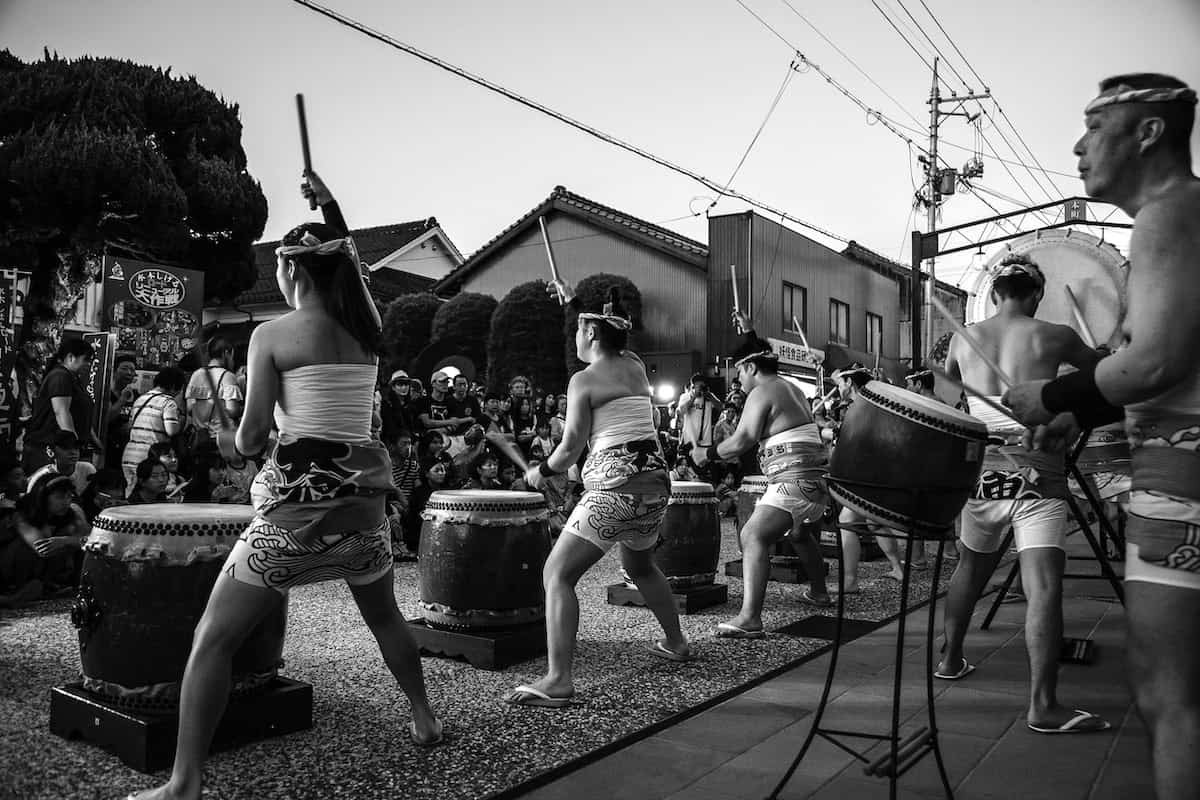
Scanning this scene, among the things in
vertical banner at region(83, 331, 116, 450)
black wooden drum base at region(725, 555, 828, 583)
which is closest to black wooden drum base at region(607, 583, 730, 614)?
black wooden drum base at region(725, 555, 828, 583)

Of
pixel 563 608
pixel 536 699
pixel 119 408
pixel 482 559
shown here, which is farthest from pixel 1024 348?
pixel 119 408

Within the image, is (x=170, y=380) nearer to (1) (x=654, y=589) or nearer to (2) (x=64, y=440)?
(2) (x=64, y=440)

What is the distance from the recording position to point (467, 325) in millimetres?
21781

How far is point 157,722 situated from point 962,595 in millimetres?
3277

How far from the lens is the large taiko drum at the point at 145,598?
3053 millimetres

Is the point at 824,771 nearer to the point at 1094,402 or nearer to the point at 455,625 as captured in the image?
the point at 1094,402

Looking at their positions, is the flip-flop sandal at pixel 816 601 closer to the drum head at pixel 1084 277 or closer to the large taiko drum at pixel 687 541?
the large taiko drum at pixel 687 541

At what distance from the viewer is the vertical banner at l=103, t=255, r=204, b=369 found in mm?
8445

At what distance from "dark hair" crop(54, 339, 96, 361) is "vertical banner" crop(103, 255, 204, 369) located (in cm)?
136

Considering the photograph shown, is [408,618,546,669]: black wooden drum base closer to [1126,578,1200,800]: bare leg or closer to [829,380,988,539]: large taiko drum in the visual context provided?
[829,380,988,539]: large taiko drum

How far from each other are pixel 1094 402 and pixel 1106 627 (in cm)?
426

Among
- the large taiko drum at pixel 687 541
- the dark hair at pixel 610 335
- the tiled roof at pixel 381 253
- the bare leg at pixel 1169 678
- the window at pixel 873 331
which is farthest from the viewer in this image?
the window at pixel 873 331

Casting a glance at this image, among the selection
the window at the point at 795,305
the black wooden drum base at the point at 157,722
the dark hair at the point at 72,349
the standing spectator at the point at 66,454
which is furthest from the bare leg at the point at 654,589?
the window at the point at 795,305

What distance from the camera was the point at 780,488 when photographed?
209 inches
